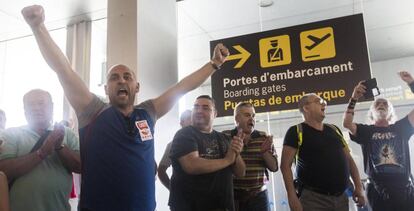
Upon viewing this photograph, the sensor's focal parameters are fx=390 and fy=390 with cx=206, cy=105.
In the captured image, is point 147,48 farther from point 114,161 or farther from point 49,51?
point 114,161

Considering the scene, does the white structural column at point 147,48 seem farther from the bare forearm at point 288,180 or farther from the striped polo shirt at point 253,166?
the bare forearm at point 288,180

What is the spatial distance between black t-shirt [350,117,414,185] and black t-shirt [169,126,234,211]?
1303 mm

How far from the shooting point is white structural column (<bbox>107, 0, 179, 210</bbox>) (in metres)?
3.38

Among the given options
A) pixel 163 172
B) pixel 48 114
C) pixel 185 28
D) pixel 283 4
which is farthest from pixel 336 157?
pixel 185 28

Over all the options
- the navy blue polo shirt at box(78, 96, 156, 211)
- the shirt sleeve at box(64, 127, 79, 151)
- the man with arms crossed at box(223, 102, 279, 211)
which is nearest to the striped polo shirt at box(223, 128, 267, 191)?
the man with arms crossed at box(223, 102, 279, 211)

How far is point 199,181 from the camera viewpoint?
8.05 feet

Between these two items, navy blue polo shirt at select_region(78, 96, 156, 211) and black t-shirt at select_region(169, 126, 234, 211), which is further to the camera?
black t-shirt at select_region(169, 126, 234, 211)

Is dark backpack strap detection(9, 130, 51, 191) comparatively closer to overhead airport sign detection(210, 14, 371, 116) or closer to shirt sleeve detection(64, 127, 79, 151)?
shirt sleeve detection(64, 127, 79, 151)

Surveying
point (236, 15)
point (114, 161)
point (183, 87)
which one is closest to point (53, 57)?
point (114, 161)

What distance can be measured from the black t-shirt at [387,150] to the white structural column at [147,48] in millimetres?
1690

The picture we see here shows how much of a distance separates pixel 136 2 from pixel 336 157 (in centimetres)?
212

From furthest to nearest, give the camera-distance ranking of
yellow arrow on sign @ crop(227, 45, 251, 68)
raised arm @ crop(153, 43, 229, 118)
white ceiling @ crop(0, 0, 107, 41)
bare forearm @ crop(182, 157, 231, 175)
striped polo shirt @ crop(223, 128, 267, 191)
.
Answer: white ceiling @ crop(0, 0, 107, 41), yellow arrow on sign @ crop(227, 45, 251, 68), striped polo shirt @ crop(223, 128, 267, 191), bare forearm @ crop(182, 157, 231, 175), raised arm @ crop(153, 43, 229, 118)

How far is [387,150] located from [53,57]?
2562 mm

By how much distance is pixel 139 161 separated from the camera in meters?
1.86
